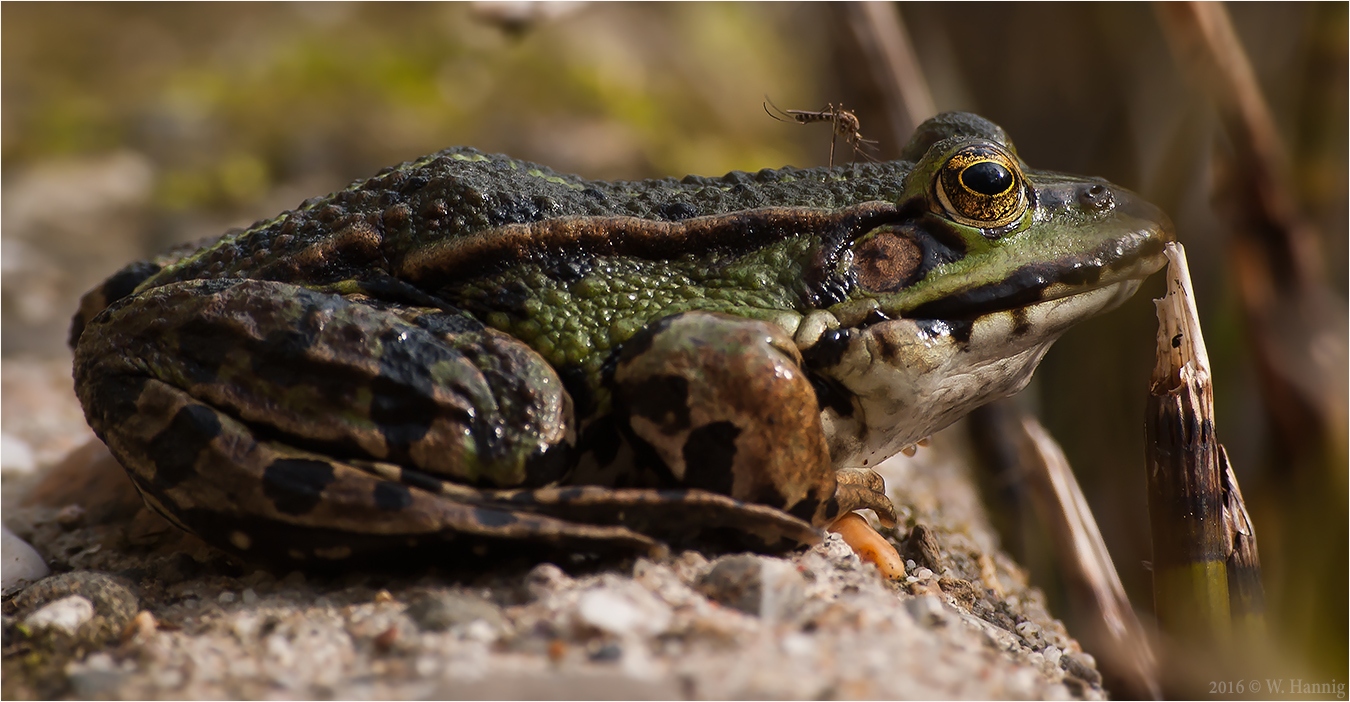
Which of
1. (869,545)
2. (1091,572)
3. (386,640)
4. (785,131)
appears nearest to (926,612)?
(869,545)

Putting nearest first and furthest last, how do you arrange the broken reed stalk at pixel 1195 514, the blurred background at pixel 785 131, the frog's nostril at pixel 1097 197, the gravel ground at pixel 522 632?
the gravel ground at pixel 522 632 → the broken reed stalk at pixel 1195 514 → the frog's nostril at pixel 1097 197 → the blurred background at pixel 785 131

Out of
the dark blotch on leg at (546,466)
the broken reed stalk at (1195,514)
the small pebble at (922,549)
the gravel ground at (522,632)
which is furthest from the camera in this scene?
the small pebble at (922,549)

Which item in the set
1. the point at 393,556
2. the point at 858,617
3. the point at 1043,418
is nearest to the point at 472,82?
the point at 1043,418

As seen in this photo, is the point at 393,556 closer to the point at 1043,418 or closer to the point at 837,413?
the point at 837,413

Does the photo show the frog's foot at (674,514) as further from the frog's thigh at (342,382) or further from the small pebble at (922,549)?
the small pebble at (922,549)

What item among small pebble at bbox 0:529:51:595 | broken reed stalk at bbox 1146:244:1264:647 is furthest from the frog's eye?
small pebble at bbox 0:529:51:595

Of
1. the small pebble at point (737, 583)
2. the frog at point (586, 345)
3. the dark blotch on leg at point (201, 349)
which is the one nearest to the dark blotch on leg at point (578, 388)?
the frog at point (586, 345)

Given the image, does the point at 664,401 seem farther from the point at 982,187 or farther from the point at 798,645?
the point at 982,187
